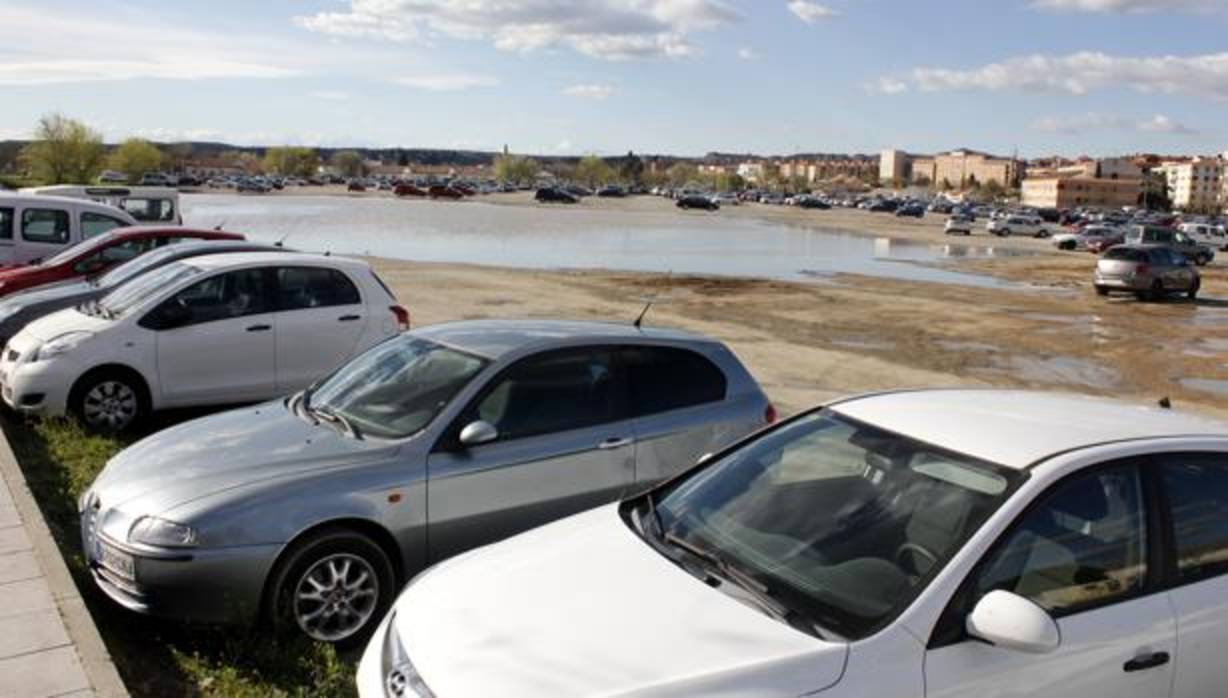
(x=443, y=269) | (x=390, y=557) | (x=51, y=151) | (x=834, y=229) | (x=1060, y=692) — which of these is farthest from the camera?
(x=51, y=151)

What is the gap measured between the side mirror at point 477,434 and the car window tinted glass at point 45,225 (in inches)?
500

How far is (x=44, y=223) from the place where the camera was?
1567 centimetres

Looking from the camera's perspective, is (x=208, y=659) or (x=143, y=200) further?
(x=143, y=200)

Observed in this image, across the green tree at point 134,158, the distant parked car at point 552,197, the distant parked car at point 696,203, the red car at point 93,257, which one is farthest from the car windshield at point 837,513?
the green tree at point 134,158

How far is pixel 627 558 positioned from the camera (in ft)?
12.3

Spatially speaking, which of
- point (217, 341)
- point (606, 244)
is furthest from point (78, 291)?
point (606, 244)

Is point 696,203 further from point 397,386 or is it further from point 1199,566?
point 1199,566

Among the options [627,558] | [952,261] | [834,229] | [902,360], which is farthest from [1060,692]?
[834,229]

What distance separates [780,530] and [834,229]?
230 feet

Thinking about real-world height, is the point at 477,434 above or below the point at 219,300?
below

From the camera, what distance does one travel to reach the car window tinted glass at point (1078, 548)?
133 inches

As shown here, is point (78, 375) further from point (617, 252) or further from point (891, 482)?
point (617, 252)

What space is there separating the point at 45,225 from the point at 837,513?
15.1 metres

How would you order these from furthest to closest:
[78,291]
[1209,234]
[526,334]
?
[1209,234], [78,291], [526,334]
